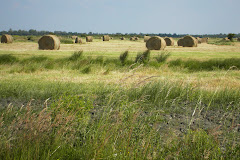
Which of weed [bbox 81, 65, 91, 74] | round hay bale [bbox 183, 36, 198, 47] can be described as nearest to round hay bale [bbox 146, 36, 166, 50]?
round hay bale [bbox 183, 36, 198, 47]

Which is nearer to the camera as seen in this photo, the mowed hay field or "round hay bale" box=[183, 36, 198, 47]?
the mowed hay field

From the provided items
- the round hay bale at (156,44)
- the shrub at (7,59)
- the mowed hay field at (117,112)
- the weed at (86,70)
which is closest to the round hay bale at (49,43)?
the mowed hay field at (117,112)

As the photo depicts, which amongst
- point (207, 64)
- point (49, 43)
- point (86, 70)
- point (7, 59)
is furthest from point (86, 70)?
point (49, 43)

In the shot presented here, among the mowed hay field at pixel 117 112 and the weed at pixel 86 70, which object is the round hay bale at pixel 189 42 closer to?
the mowed hay field at pixel 117 112

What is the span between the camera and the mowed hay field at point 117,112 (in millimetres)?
3414

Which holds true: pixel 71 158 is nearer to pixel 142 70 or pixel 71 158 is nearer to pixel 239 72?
pixel 142 70

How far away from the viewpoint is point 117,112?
12.8 feet

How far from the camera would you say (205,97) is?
766 cm

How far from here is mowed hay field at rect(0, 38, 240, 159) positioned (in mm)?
3414

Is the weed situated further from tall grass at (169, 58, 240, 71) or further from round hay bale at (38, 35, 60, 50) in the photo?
round hay bale at (38, 35, 60, 50)

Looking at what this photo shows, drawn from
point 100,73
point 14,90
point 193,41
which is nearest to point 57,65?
point 100,73

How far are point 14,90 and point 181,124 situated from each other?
4.97 m

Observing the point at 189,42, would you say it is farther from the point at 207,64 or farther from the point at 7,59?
the point at 7,59

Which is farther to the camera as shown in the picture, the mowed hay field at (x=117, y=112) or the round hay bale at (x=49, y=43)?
the round hay bale at (x=49, y=43)
